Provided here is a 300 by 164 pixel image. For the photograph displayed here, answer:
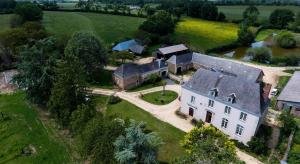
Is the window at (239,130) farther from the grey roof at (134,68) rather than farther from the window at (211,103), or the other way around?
the grey roof at (134,68)

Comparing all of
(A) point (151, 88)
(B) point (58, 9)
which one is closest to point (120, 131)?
(A) point (151, 88)

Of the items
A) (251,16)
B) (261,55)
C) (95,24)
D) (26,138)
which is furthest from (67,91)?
(251,16)

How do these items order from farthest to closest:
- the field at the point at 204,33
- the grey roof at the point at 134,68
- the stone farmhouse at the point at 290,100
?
the field at the point at 204,33, the grey roof at the point at 134,68, the stone farmhouse at the point at 290,100

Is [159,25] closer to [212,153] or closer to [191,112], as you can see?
[191,112]

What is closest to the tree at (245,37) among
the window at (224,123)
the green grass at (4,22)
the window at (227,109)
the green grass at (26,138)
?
the window at (224,123)

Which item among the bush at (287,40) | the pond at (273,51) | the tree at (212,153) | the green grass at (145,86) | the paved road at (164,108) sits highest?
the bush at (287,40)

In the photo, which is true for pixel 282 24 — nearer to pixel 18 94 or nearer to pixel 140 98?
pixel 140 98

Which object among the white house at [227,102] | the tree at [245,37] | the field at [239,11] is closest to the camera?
the white house at [227,102]

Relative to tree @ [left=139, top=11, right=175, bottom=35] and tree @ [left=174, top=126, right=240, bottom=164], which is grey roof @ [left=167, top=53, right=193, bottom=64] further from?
tree @ [left=174, top=126, right=240, bottom=164]
